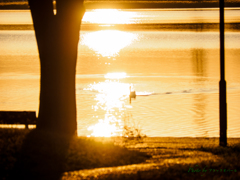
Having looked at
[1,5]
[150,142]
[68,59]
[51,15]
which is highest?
[51,15]

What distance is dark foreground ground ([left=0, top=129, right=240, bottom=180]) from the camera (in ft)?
30.7

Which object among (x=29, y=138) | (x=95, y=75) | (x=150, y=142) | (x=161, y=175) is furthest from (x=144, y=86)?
(x=161, y=175)

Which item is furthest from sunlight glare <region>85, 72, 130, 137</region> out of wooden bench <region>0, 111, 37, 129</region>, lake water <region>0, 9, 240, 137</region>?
wooden bench <region>0, 111, 37, 129</region>

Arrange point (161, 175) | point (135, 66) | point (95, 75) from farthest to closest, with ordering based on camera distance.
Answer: point (135, 66) < point (95, 75) < point (161, 175)

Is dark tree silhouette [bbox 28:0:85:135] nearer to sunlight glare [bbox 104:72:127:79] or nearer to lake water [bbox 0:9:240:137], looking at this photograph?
lake water [bbox 0:9:240:137]

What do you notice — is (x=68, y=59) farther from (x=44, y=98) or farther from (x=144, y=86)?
(x=144, y=86)

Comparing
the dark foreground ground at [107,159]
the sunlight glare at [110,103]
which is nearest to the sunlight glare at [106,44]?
the sunlight glare at [110,103]

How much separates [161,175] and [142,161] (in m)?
2.06

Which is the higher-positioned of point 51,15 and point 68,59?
point 51,15

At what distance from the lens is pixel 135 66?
38.2 metres

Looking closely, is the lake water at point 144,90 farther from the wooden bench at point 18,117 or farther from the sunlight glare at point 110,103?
the wooden bench at point 18,117

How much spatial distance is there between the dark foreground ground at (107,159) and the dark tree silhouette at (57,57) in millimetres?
1201

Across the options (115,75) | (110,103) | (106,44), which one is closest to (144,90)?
(110,103)

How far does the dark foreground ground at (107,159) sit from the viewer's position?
9.36 m
